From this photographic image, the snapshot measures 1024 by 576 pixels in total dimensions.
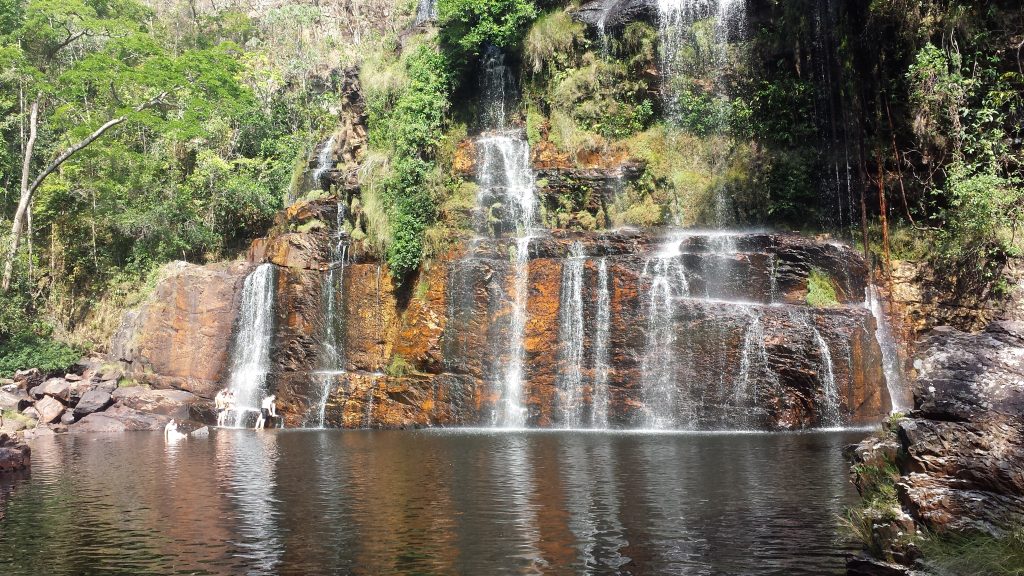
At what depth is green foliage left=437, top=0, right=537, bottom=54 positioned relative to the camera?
109 ft

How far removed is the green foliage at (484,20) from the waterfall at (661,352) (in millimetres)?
13858

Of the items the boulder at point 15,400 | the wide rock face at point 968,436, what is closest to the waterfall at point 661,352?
the wide rock face at point 968,436

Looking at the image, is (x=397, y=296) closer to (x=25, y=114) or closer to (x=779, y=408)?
(x=779, y=408)

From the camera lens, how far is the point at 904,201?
25609 mm

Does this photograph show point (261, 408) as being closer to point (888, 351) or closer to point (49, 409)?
point (49, 409)

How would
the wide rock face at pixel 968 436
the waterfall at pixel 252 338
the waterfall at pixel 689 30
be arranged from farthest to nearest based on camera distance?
1. the waterfall at pixel 689 30
2. the waterfall at pixel 252 338
3. the wide rock face at pixel 968 436

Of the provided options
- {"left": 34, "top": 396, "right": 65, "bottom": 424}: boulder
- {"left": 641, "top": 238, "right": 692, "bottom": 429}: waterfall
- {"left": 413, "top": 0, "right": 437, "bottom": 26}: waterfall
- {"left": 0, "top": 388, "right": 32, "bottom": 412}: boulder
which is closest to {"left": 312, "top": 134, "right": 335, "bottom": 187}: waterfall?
{"left": 413, "top": 0, "right": 437, "bottom": 26}: waterfall

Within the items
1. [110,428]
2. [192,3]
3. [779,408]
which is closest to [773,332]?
[779,408]

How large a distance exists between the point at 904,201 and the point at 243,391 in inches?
930

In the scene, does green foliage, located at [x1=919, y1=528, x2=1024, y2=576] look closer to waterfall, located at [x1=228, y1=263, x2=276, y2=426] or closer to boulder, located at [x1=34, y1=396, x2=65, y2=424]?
waterfall, located at [x1=228, y1=263, x2=276, y2=426]

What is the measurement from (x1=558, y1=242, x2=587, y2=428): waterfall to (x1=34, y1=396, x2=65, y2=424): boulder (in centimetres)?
1720

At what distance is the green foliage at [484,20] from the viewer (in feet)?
109

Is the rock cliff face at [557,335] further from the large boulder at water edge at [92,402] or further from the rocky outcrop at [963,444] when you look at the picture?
the rocky outcrop at [963,444]

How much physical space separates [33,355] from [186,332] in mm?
6489
